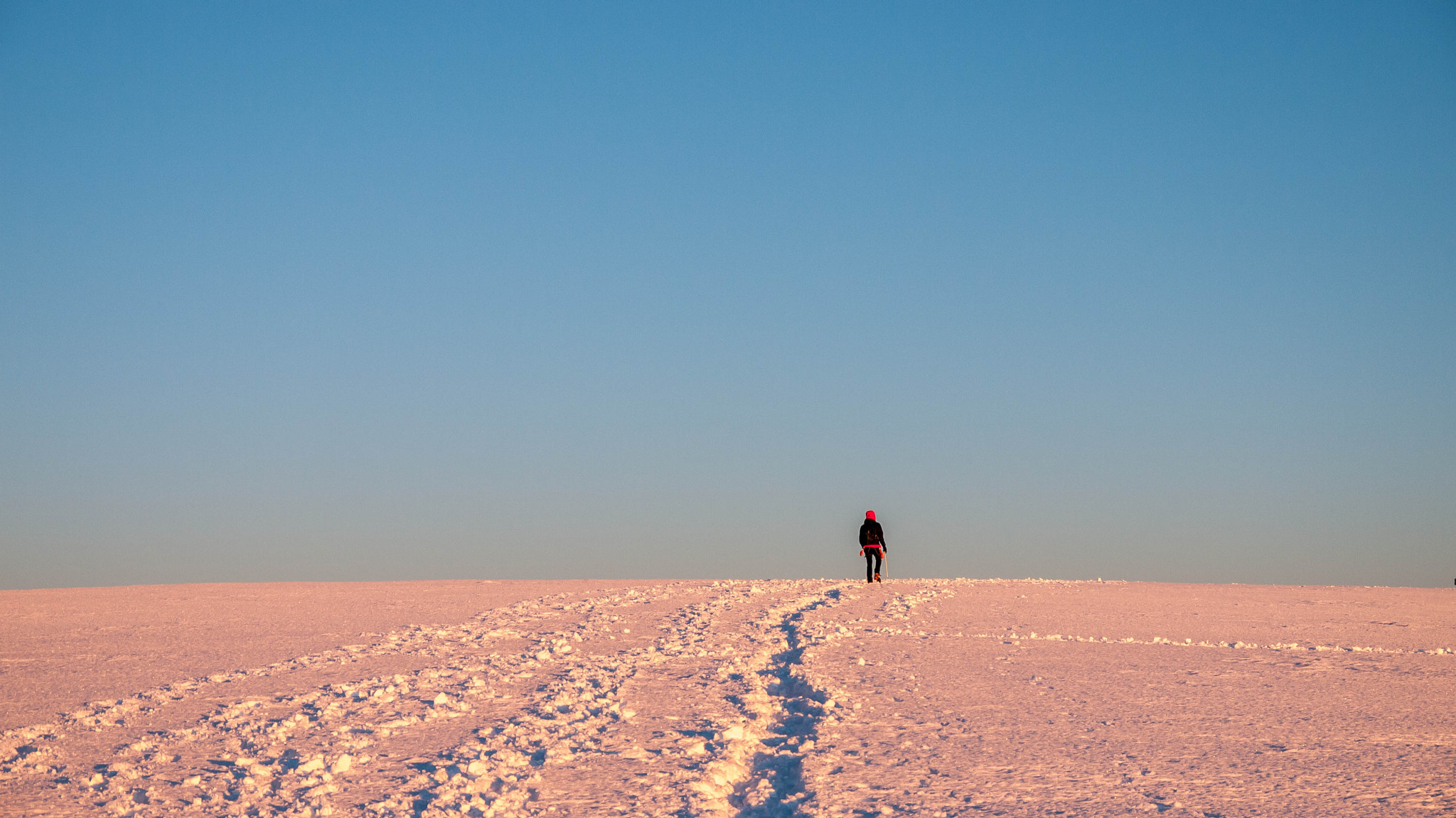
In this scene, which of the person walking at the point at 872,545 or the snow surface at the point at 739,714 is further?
the person walking at the point at 872,545

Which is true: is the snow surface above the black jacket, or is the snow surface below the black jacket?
below

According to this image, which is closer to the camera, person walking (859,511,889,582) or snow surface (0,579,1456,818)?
snow surface (0,579,1456,818)

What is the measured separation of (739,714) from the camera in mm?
8477

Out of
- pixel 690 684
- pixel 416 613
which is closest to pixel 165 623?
pixel 416 613

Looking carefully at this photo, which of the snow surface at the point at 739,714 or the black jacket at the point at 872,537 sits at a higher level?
the black jacket at the point at 872,537

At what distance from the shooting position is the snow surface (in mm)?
6562

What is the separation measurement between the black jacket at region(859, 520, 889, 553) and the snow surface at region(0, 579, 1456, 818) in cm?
492

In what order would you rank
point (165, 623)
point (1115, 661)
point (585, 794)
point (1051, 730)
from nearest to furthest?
point (585, 794) → point (1051, 730) → point (1115, 661) → point (165, 623)

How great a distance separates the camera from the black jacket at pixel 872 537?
69.4ft

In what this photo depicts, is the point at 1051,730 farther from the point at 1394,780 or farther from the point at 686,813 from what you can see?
the point at 686,813

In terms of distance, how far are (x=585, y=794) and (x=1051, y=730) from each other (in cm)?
348

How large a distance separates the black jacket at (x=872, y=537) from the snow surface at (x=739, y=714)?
4.92 m

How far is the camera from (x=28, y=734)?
879 centimetres

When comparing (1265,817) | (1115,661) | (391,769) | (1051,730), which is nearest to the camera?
(1265,817)
